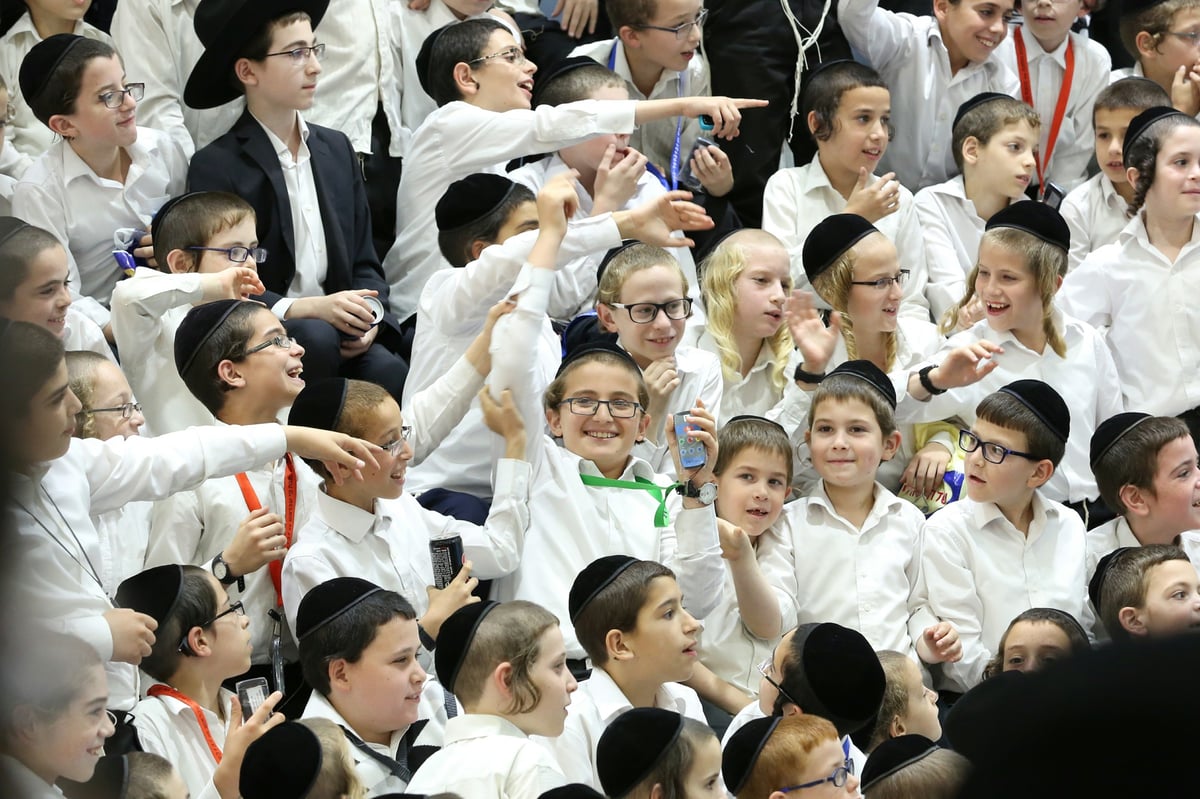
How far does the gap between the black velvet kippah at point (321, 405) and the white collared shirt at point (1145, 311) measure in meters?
2.85

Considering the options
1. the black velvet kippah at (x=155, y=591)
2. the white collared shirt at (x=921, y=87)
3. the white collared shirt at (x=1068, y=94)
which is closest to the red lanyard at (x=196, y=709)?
the black velvet kippah at (x=155, y=591)

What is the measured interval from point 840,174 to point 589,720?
9.32 ft

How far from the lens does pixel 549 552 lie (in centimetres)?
421

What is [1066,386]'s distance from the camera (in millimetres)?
5121

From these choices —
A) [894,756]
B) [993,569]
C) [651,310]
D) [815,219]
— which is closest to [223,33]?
[651,310]

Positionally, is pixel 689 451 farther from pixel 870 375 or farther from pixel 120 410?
pixel 120 410

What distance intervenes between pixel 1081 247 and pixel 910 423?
1.47 metres

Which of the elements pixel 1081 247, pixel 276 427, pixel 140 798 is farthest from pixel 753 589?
pixel 1081 247

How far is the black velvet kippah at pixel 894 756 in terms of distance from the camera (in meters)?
3.43

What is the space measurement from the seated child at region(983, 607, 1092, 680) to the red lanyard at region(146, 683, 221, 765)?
1.93m

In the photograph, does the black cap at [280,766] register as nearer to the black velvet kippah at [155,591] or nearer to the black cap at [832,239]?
the black velvet kippah at [155,591]

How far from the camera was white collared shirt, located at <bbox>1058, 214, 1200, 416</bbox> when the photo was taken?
539cm

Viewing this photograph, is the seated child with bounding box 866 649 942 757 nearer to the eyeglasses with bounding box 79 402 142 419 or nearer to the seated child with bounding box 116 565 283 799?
the seated child with bounding box 116 565 283 799

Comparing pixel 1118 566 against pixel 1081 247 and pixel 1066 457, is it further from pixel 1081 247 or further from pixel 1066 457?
pixel 1081 247
